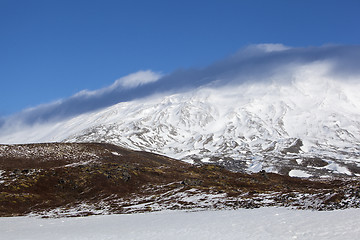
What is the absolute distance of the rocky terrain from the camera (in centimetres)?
4409

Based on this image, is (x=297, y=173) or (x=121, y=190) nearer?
(x=121, y=190)

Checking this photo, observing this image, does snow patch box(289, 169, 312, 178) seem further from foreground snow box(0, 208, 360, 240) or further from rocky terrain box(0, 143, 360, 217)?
foreground snow box(0, 208, 360, 240)

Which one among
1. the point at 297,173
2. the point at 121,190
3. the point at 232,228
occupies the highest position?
the point at 121,190

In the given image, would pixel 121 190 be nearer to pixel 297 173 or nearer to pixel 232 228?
pixel 232 228

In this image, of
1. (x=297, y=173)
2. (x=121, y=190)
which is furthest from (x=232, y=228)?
(x=297, y=173)

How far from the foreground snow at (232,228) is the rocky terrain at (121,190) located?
5.68 meters

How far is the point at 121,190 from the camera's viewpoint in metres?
69.0

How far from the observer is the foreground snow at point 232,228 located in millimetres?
23906

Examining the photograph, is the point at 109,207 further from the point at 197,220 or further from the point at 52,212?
the point at 197,220

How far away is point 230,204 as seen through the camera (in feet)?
146

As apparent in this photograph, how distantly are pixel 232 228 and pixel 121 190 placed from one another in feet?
146

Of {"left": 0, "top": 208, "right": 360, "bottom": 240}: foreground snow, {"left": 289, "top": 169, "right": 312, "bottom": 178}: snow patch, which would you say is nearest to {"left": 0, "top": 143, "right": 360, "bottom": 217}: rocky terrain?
{"left": 0, "top": 208, "right": 360, "bottom": 240}: foreground snow

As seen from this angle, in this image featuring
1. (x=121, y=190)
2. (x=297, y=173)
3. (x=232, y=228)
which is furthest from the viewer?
(x=297, y=173)

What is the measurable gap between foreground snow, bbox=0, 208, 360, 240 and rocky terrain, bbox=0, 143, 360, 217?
568 cm
